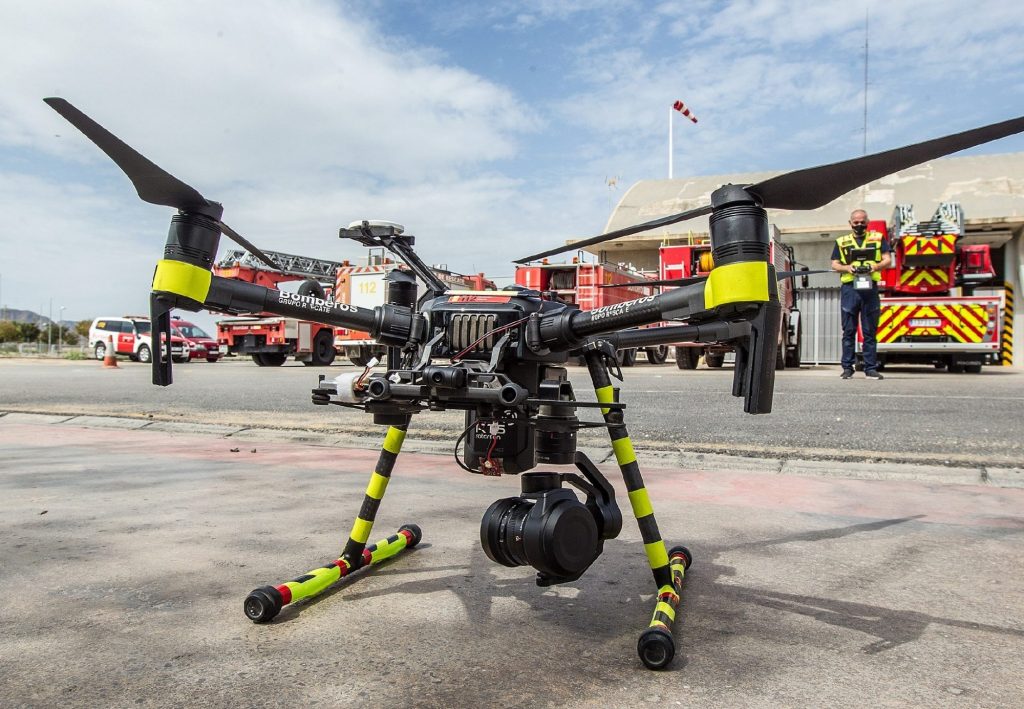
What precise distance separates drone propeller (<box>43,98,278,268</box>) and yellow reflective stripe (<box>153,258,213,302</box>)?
15 cm

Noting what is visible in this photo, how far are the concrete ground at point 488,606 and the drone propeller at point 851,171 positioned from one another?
1.12 meters

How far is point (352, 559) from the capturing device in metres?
2.40

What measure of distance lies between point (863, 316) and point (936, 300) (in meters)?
2.51

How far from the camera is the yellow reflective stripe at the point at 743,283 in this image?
5.10ft

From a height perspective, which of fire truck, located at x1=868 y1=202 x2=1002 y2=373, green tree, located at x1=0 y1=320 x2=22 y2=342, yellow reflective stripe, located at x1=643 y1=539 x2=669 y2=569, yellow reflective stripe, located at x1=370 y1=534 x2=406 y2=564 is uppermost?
green tree, located at x1=0 y1=320 x2=22 y2=342

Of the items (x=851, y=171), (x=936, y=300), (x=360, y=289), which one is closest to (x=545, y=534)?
(x=851, y=171)

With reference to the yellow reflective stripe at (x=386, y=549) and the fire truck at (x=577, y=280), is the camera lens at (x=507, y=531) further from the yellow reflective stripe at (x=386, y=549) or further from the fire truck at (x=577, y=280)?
A: the fire truck at (x=577, y=280)

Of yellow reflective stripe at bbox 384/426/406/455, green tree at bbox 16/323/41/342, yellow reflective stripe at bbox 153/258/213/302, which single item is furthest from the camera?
green tree at bbox 16/323/41/342

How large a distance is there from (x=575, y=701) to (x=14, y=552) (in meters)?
2.22

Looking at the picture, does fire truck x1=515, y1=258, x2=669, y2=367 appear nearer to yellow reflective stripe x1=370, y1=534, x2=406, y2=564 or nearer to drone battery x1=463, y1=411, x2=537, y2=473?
yellow reflective stripe x1=370, y1=534, x2=406, y2=564

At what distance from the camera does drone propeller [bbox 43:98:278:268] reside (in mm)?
1757

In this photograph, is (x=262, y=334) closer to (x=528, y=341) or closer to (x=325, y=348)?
(x=325, y=348)

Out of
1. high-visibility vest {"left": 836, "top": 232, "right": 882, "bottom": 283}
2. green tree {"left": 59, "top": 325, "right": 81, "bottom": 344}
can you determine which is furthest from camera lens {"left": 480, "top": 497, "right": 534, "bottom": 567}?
green tree {"left": 59, "top": 325, "right": 81, "bottom": 344}

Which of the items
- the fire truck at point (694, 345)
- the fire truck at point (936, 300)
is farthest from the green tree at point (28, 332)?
the fire truck at point (936, 300)
